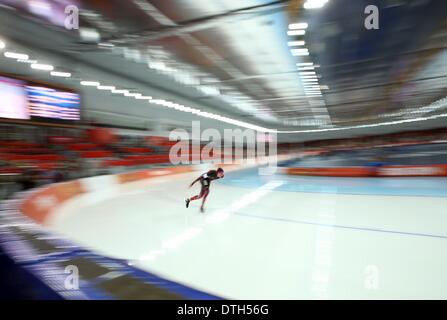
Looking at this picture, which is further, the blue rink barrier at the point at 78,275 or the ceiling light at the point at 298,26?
the ceiling light at the point at 298,26

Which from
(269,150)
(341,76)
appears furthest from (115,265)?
(269,150)

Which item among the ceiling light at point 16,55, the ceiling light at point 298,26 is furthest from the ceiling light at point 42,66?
the ceiling light at point 298,26

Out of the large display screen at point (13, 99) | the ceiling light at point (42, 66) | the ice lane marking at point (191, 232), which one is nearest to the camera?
the ice lane marking at point (191, 232)

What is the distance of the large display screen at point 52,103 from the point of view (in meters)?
9.66

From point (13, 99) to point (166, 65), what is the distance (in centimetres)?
512

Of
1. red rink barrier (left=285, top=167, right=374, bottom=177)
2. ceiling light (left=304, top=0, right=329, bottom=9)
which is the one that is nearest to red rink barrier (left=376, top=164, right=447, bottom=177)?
red rink barrier (left=285, top=167, right=374, bottom=177)

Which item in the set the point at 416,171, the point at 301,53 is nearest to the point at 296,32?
the point at 301,53

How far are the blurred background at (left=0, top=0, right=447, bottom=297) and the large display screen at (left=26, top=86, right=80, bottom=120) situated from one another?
0.04 meters

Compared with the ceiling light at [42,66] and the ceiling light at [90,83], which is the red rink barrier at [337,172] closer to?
the ceiling light at [90,83]

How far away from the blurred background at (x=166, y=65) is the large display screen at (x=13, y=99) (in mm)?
34

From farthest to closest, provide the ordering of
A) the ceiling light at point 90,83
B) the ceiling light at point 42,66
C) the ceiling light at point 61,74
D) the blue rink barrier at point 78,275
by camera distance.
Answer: the ceiling light at point 90,83 → the ceiling light at point 61,74 → the ceiling light at point 42,66 → the blue rink barrier at point 78,275

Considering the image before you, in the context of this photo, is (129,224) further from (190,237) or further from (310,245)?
(310,245)

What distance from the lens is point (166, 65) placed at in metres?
9.95
